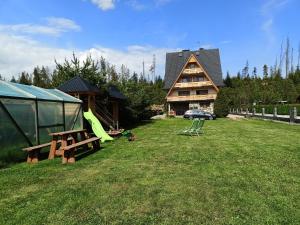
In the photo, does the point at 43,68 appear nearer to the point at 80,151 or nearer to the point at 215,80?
the point at 215,80

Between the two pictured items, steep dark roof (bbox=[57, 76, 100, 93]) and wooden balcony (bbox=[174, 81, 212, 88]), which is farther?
wooden balcony (bbox=[174, 81, 212, 88])

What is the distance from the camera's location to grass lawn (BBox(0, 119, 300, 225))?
524cm

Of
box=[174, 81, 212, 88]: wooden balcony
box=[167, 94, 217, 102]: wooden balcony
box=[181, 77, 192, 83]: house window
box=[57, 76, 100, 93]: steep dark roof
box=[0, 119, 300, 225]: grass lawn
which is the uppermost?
box=[181, 77, 192, 83]: house window

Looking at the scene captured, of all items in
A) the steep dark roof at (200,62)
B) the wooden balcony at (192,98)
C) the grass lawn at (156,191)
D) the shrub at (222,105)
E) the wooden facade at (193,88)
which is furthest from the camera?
the steep dark roof at (200,62)

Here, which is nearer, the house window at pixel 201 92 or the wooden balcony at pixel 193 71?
the wooden balcony at pixel 193 71

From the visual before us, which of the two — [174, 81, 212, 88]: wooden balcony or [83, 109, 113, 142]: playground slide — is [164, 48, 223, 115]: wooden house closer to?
[174, 81, 212, 88]: wooden balcony

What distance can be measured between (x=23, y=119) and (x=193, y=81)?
160 ft

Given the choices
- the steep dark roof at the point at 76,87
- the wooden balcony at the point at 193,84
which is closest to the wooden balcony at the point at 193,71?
the wooden balcony at the point at 193,84

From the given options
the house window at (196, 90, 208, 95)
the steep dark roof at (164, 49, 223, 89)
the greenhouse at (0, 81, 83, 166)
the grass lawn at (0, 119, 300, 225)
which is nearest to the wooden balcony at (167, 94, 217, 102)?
the house window at (196, 90, 208, 95)

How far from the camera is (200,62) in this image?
61.0 metres

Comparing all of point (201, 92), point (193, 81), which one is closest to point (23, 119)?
point (193, 81)

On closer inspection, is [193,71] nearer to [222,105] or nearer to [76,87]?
[222,105]

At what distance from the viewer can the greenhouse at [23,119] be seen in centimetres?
1059

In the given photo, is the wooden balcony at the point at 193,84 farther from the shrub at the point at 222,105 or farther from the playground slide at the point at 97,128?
the playground slide at the point at 97,128
